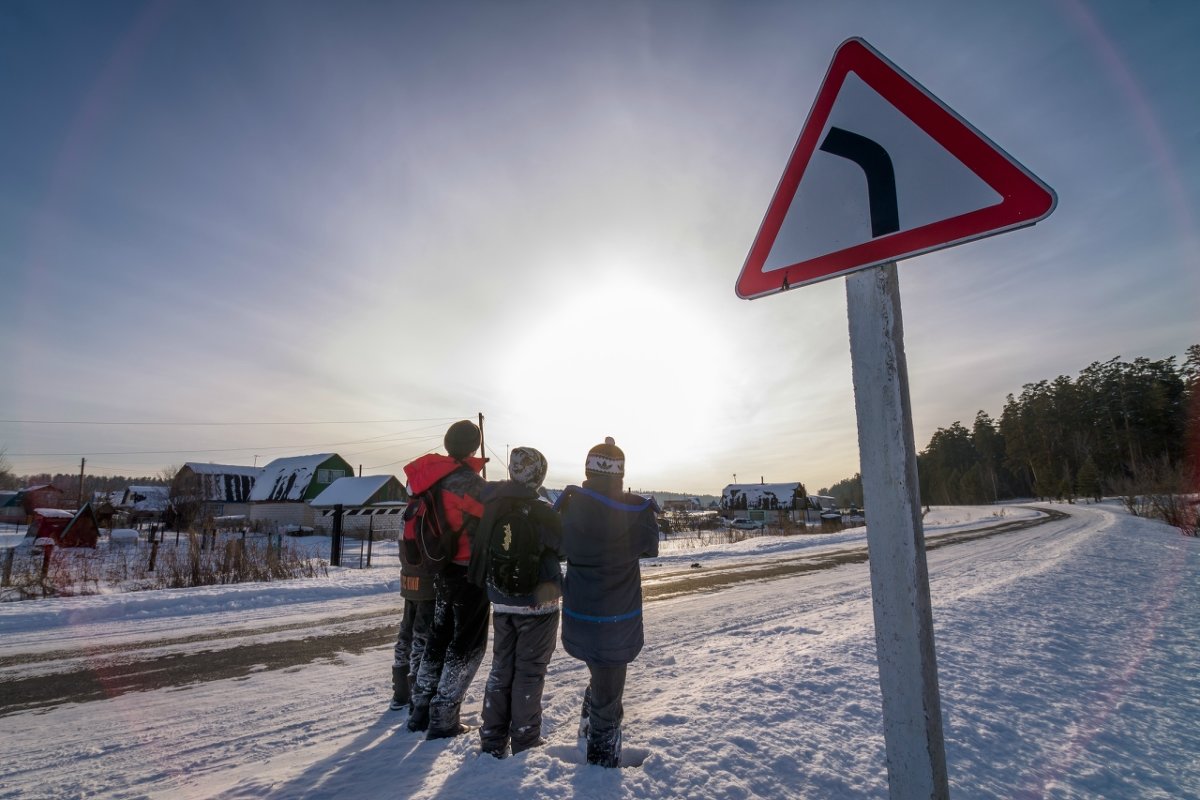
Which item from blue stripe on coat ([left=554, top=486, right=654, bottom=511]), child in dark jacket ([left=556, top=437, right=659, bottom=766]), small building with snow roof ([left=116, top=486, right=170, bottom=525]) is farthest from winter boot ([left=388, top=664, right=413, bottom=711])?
small building with snow roof ([left=116, top=486, right=170, bottom=525])

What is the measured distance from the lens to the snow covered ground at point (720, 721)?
9.24 ft

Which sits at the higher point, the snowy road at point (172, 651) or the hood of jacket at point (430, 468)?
the hood of jacket at point (430, 468)

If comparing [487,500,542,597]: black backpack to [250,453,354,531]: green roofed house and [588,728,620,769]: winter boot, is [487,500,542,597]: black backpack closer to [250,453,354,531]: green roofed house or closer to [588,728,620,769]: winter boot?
[588,728,620,769]: winter boot

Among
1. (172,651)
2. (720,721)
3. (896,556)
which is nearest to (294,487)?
A: (172,651)

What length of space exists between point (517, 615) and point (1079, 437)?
A: 3750 inches

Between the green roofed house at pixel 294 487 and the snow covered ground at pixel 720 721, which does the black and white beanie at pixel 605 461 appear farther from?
the green roofed house at pixel 294 487

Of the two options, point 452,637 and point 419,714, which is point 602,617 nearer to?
point 452,637

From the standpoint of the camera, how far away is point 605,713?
3.04 metres

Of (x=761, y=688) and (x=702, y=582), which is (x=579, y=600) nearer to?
(x=761, y=688)

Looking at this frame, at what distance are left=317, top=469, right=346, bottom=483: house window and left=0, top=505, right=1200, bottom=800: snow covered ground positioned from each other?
4261 cm

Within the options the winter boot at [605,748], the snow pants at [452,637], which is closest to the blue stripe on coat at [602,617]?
the winter boot at [605,748]

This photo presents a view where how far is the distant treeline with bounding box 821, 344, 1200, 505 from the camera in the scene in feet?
208

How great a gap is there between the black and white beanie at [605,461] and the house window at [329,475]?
50.1 metres

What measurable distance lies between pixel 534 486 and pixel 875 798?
243 cm
